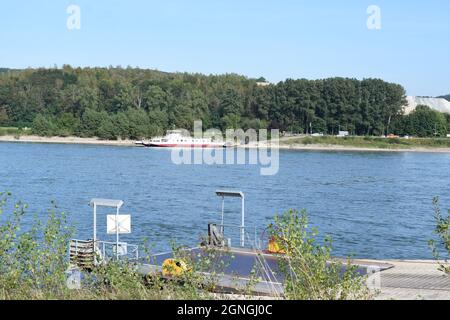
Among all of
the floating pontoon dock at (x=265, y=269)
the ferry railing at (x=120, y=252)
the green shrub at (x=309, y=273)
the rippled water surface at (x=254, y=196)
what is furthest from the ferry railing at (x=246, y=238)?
the green shrub at (x=309, y=273)

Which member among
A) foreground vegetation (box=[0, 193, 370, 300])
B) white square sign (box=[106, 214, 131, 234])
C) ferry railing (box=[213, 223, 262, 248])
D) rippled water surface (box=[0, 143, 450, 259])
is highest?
foreground vegetation (box=[0, 193, 370, 300])

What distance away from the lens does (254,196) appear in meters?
36.5

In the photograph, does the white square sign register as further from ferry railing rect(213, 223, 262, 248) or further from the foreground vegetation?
the foreground vegetation

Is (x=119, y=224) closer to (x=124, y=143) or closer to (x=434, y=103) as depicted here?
(x=124, y=143)

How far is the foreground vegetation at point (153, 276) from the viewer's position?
780 cm

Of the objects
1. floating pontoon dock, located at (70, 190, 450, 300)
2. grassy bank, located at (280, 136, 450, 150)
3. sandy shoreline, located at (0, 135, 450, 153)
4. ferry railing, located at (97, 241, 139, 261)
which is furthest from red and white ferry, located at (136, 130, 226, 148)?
ferry railing, located at (97, 241, 139, 261)

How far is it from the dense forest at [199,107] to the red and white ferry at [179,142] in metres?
3.33

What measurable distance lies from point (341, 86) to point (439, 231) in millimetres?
98214

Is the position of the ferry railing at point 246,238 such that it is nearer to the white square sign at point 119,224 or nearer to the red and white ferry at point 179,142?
the white square sign at point 119,224

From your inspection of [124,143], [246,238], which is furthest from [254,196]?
[124,143]

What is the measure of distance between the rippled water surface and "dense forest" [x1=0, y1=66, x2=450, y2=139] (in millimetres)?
40064

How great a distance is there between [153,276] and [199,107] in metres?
97.5

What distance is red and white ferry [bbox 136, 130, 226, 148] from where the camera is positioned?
9844cm
